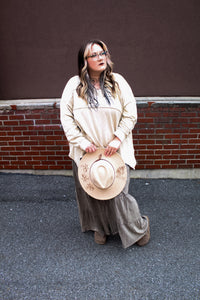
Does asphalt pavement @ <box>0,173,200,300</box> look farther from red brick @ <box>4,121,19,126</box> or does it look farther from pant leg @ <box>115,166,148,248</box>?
red brick @ <box>4,121,19,126</box>

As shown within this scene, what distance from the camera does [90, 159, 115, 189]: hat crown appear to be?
218 centimetres

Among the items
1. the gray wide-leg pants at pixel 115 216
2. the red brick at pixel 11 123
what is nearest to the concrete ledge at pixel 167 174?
the red brick at pixel 11 123

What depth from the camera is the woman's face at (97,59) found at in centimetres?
208

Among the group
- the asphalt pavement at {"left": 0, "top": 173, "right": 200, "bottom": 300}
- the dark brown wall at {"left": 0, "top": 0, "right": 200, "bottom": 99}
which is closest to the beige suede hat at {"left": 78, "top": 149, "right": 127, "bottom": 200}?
the asphalt pavement at {"left": 0, "top": 173, "right": 200, "bottom": 300}

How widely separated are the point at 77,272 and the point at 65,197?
127 centimetres

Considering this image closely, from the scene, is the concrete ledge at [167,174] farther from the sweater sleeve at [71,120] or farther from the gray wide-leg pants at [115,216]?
the sweater sleeve at [71,120]

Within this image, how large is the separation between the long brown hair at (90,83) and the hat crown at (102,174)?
49 centimetres

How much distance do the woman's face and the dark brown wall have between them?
135 cm

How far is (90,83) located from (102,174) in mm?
775

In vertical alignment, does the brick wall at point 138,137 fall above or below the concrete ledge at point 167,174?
above

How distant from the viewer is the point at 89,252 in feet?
8.42

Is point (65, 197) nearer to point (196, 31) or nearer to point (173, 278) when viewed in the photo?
point (173, 278)

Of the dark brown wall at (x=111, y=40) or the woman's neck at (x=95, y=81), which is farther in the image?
the dark brown wall at (x=111, y=40)

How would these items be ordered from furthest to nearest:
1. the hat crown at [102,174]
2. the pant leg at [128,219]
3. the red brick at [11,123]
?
1. the red brick at [11,123]
2. the pant leg at [128,219]
3. the hat crown at [102,174]
